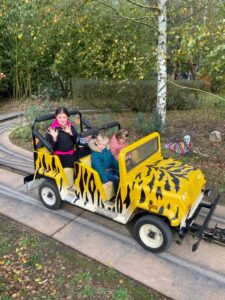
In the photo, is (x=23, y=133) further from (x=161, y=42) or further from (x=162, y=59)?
(x=161, y=42)

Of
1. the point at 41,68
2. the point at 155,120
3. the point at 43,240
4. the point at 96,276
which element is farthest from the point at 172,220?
the point at 41,68

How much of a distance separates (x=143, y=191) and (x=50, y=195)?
6.37 ft

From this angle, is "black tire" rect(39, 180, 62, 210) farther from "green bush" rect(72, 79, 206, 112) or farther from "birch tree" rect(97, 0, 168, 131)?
"green bush" rect(72, 79, 206, 112)

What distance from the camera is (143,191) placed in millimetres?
3730

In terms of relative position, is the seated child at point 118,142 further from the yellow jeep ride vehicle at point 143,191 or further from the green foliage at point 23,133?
the green foliage at point 23,133

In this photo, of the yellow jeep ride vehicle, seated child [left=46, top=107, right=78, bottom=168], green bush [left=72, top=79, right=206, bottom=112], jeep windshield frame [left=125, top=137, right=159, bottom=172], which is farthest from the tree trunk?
the yellow jeep ride vehicle

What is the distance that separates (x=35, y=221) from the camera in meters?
4.67

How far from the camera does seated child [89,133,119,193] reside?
4.25 m

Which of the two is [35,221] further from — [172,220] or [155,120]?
[155,120]

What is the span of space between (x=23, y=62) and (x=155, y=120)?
8.87m

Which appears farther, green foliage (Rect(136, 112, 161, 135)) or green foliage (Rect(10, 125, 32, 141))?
green foliage (Rect(10, 125, 32, 141))

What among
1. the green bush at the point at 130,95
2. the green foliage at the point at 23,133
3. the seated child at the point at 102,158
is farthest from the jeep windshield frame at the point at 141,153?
the green bush at the point at 130,95

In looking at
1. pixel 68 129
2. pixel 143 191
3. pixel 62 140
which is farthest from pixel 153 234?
pixel 68 129

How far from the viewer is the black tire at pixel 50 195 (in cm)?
478
